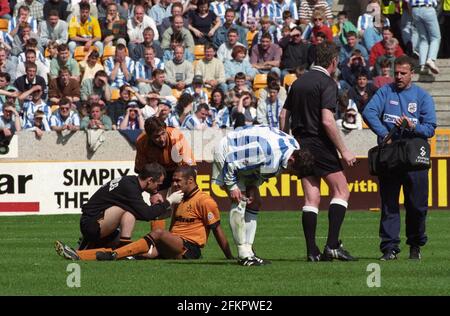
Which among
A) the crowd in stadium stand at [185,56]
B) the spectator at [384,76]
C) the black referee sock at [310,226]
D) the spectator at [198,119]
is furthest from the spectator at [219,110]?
the black referee sock at [310,226]

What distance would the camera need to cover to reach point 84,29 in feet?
90.2

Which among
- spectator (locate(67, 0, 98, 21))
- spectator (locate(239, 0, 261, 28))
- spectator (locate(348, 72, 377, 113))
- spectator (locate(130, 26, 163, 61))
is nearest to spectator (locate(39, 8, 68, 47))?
spectator (locate(67, 0, 98, 21))

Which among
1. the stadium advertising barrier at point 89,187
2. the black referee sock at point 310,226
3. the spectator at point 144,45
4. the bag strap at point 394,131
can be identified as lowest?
the stadium advertising barrier at point 89,187

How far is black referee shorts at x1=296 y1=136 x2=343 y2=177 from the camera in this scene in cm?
1363

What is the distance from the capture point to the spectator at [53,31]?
27266 mm

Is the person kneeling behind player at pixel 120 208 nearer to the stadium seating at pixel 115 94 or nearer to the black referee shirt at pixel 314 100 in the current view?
the black referee shirt at pixel 314 100

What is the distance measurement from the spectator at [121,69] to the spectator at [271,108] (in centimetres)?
277

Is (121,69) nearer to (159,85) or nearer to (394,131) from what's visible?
(159,85)

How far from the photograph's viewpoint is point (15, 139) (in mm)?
24297

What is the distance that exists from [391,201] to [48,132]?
1163 cm

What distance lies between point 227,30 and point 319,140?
566 inches

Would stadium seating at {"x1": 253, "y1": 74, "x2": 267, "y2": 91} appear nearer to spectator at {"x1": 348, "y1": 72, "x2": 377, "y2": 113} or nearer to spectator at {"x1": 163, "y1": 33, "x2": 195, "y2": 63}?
spectator at {"x1": 163, "y1": 33, "x2": 195, "y2": 63}

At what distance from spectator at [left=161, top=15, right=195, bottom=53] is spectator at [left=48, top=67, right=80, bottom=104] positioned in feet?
8.59
